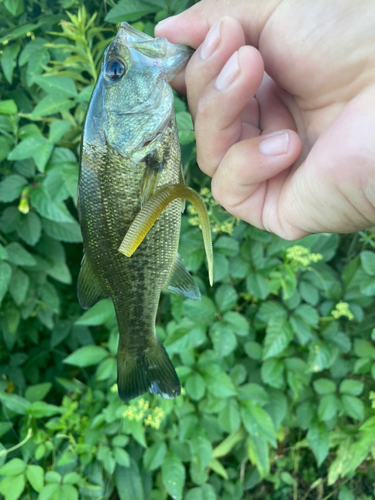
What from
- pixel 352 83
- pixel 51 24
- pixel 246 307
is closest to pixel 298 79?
pixel 352 83

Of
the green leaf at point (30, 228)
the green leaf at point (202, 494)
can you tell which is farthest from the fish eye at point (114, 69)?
the green leaf at point (202, 494)

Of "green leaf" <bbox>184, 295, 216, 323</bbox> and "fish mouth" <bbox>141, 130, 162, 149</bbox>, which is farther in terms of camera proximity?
"green leaf" <bbox>184, 295, 216, 323</bbox>

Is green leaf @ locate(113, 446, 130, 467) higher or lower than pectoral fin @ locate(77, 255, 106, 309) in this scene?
lower

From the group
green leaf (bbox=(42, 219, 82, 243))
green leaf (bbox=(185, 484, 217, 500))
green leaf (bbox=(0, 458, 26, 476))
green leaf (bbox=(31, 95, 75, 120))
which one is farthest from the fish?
green leaf (bbox=(185, 484, 217, 500))

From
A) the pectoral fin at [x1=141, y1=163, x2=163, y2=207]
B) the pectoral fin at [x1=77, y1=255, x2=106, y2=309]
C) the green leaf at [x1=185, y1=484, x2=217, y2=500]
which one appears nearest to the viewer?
the pectoral fin at [x1=141, y1=163, x2=163, y2=207]

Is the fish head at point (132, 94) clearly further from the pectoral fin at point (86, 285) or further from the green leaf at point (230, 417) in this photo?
the green leaf at point (230, 417)

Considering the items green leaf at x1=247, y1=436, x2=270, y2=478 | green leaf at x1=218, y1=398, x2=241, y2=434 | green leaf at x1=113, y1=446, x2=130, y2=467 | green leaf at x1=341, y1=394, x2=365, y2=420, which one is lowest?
green leaf at x1=247, y1=436, x2=270, y2=478

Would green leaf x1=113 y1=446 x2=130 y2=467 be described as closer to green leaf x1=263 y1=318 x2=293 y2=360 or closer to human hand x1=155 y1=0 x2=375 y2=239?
green leaf x1=263 y1=318 x2=293 y2=360
